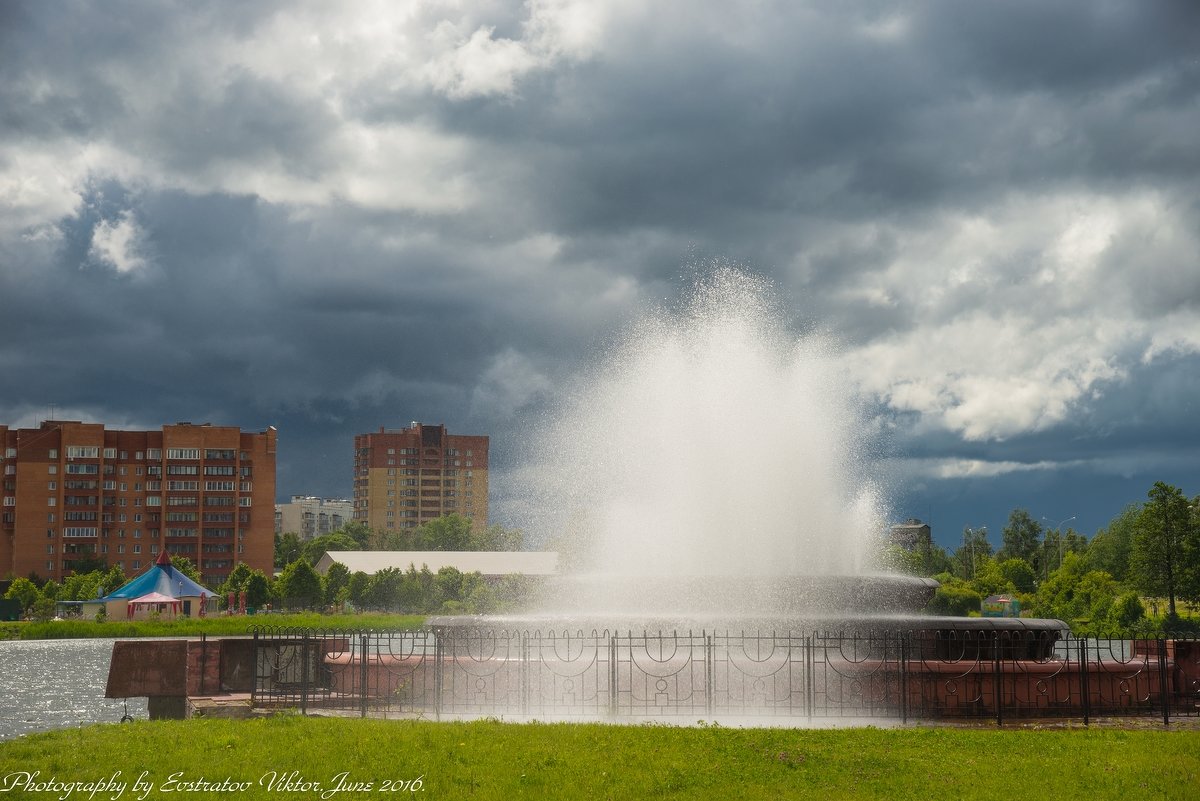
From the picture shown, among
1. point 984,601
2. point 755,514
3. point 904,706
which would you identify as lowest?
point 984,601

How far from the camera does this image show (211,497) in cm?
12200

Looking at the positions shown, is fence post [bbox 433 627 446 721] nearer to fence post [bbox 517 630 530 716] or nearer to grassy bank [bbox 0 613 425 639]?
fence post [bbox 517 630 530 716]

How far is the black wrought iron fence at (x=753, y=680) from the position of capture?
656 inches

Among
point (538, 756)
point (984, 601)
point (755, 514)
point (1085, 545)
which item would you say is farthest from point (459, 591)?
point (1085, 545)

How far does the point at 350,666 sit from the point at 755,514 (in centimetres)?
1128

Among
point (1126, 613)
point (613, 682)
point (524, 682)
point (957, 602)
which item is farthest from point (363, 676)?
point (1126, 613)

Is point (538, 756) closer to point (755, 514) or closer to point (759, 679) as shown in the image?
point (759, 679)

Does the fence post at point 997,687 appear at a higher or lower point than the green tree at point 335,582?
higher

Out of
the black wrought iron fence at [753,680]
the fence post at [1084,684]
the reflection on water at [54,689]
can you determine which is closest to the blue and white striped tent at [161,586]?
the reflection on water at [54,689]

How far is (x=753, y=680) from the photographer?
17500 mm

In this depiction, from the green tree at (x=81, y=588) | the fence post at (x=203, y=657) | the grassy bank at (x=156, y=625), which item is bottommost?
the grassy bank at (x=156, y=625)

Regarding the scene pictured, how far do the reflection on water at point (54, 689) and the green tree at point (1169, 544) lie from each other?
60.8 meters

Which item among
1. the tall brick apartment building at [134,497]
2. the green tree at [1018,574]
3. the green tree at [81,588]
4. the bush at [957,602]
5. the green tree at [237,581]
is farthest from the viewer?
the tall brick apartment building at [134,497]

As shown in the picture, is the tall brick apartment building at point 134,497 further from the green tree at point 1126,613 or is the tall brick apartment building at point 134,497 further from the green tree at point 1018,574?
the green tree at point 1126,613
